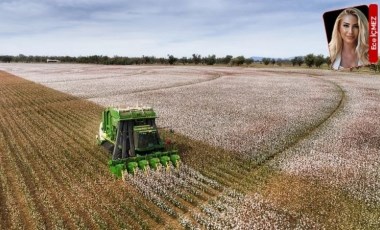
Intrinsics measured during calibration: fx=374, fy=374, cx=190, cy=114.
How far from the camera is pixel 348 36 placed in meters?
9.88

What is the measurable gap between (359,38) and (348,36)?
0.28 metres

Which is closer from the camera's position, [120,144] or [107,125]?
[120,144]

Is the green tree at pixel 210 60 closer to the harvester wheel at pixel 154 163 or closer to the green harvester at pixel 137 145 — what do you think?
the green harvester at pixel 137 145

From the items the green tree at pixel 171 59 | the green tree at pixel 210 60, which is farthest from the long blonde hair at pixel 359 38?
the green tree at pixel 171 59

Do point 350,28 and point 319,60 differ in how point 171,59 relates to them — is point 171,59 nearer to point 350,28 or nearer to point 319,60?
point 319,60

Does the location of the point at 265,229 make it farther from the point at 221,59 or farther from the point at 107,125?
the point at 221,59

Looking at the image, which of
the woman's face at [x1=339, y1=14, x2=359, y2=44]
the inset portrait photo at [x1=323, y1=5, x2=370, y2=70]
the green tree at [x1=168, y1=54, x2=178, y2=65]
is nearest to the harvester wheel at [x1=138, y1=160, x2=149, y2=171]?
the inset portrait photo at [x1=323, y1=5, x2=370, y2=70]

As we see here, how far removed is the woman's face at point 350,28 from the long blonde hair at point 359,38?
8 cm

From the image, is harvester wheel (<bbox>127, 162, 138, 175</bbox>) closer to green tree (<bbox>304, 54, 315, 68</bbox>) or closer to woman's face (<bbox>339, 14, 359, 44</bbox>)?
woman's face (<bbox>339, 14, 359, 44</bbox>)

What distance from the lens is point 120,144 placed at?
19500mm

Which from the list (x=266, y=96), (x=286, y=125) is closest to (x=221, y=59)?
(x=266, y=96)

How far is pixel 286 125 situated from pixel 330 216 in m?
16.6

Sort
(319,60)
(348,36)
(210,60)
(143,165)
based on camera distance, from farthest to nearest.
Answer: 1. (210,60)
2. (319,60)
3. (143,165)
4. (348,36)

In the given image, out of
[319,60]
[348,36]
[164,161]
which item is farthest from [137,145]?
[319,60]
